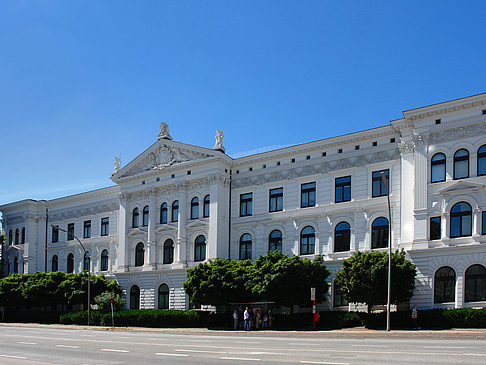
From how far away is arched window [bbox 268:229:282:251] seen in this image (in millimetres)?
43562

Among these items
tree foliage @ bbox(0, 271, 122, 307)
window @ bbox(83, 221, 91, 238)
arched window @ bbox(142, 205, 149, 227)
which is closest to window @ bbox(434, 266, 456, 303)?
arched window @ bbox(142, 205, 149, 227)

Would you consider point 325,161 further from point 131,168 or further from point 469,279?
point 131,168

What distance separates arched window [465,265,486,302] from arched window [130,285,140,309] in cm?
2857

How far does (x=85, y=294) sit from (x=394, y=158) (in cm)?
2908

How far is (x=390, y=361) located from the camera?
15406 millimetres

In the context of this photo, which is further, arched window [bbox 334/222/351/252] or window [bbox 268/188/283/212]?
window [bbox 268/188/283/212]

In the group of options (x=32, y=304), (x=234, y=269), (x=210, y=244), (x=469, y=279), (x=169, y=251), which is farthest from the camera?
(x=32, y=304)

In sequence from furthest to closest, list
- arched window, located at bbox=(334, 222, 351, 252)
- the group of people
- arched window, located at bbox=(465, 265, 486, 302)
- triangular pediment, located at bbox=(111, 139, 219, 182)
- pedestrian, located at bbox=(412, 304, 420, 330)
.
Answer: triangular pediment, located at bbox=(111, 139, 219, 182) → arched window, located at bbox=(334, 222, 351, 252) → the group of people → arched window, located at bbox=(465, 265, 486, 302) → pedestrian, located at bbox=(412, 304, 420, 330)

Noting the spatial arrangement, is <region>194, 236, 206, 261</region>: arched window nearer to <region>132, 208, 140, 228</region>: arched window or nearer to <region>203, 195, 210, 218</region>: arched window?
<region>203, 195, 210, 218</region>: arched window

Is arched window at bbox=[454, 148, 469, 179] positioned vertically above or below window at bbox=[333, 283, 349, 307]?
above

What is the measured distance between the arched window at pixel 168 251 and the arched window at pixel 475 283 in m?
25.0

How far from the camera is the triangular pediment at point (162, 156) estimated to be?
48.2 m

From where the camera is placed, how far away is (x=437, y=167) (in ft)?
117

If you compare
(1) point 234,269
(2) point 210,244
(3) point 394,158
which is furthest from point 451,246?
(2) point 210,244
